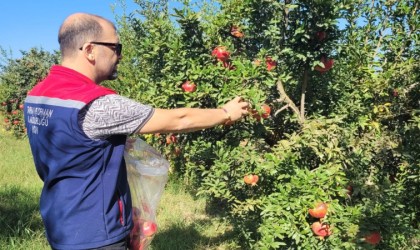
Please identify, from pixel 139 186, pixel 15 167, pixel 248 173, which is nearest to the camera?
pixel 139 186

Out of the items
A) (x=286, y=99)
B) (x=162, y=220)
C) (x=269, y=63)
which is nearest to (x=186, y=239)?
(x=162, y=220)

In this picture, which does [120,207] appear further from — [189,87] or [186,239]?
[186,239]

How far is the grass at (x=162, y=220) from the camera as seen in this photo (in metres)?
4.02

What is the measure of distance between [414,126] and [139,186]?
2.05 meters

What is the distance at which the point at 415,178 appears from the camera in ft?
10.4

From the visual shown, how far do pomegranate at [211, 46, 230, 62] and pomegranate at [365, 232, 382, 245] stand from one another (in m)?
1.48

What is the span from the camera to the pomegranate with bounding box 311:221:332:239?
2.54m

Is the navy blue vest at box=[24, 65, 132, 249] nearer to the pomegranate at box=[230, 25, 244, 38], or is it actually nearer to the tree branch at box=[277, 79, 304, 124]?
the tree branch at box=[277, 79, 304, 124]

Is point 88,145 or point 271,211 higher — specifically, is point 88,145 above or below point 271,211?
above

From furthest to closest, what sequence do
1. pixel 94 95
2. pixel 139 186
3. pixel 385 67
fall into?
1. pixel 385 67
2. pixel 139 186
3. pixel 94 95

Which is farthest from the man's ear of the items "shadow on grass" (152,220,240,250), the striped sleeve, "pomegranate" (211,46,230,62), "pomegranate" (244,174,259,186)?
"shadow on grass" (152,220,240,250)

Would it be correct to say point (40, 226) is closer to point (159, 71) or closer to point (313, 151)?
point (159, 71)

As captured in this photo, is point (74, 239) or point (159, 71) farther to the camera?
point (159, 71)

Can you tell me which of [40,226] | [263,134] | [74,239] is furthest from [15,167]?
[74,239]
